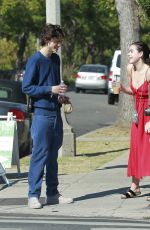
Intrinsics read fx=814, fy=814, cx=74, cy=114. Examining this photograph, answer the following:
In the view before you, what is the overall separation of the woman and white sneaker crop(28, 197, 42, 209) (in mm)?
1264

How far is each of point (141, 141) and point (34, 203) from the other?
1.48 meters

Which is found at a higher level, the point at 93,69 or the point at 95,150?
the point at 93,69

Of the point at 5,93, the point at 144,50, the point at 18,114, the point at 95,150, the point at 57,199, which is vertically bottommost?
the point at 95,150

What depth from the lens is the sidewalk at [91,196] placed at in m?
8.99

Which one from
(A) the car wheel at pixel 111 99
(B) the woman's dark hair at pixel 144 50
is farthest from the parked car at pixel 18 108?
(A) the car wheel at pixel 111 99

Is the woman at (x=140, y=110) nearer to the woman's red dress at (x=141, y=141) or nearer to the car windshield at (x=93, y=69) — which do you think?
the woman's red dress at (x=141, y=141)

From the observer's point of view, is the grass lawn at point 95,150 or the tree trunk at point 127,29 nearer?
the grass lawn at point 95,150

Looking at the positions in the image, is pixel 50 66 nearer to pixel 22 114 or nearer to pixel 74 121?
Result: pixel 22 114

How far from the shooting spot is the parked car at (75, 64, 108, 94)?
43250 millimetres

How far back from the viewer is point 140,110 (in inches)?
380

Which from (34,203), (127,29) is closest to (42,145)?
(34,203)

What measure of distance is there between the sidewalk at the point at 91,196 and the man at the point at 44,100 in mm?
334

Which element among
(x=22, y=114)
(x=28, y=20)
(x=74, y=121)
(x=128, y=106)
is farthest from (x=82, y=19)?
(x=22, y=114)

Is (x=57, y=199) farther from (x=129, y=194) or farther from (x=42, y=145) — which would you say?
(x=129, y=194)
